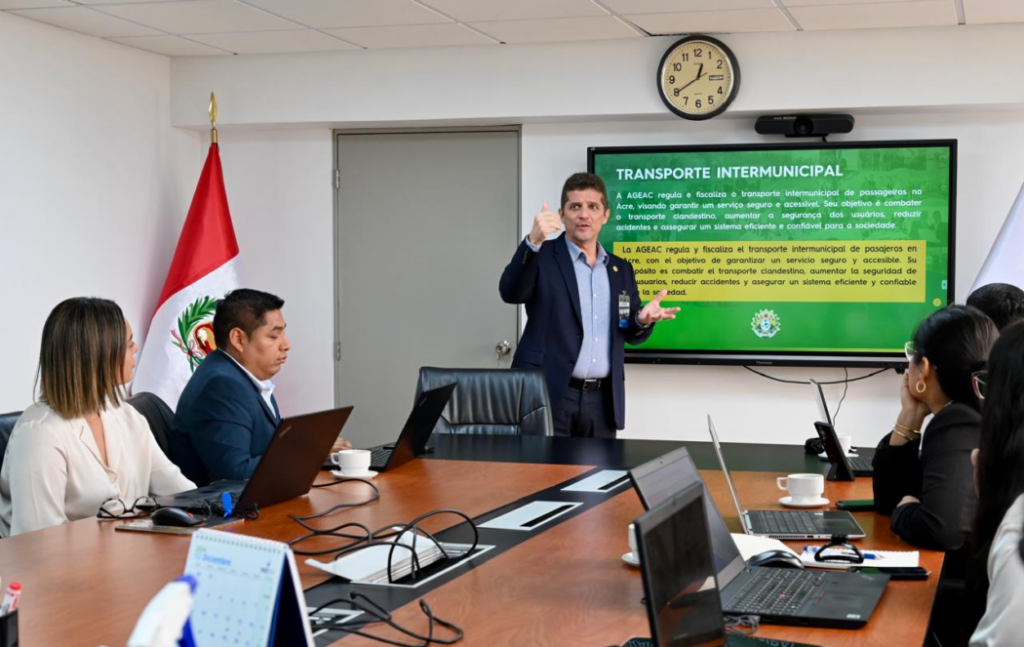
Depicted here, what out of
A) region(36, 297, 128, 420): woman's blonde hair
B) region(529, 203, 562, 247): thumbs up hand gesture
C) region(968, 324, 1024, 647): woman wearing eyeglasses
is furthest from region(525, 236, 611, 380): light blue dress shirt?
region(968, 324, 1024, 647): woman wearing eyeglasses

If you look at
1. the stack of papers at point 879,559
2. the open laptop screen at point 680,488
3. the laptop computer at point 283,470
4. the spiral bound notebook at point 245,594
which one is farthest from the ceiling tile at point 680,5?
the spiral bound notebook at point 245,594

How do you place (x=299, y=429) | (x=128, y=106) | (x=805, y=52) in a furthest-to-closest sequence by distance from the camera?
(x=128, y=106)
(x=805, y=52)
(x=299, y=429)

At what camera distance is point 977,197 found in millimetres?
5277

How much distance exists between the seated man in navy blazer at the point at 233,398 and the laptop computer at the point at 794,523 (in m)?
1.35

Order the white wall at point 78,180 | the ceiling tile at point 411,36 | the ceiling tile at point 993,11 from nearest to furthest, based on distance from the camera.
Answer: the ceiling tile at point 993,11, the white wall at point 78,180, the ceiling tile at point 411,36

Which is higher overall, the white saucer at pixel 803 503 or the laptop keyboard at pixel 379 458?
the white saucer at pixel 803 503

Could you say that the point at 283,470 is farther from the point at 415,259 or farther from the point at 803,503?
the point at 415,259

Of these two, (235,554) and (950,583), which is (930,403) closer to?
(950,583)

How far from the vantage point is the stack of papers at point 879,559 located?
2.17 metres

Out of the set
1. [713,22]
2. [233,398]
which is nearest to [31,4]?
[233,398]

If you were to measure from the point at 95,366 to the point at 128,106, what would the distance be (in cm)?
307

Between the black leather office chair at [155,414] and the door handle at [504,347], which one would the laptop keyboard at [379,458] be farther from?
the door handle at [504,347]

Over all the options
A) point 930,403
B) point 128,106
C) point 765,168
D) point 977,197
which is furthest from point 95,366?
point 977,197

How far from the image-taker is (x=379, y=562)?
2.16 meters
